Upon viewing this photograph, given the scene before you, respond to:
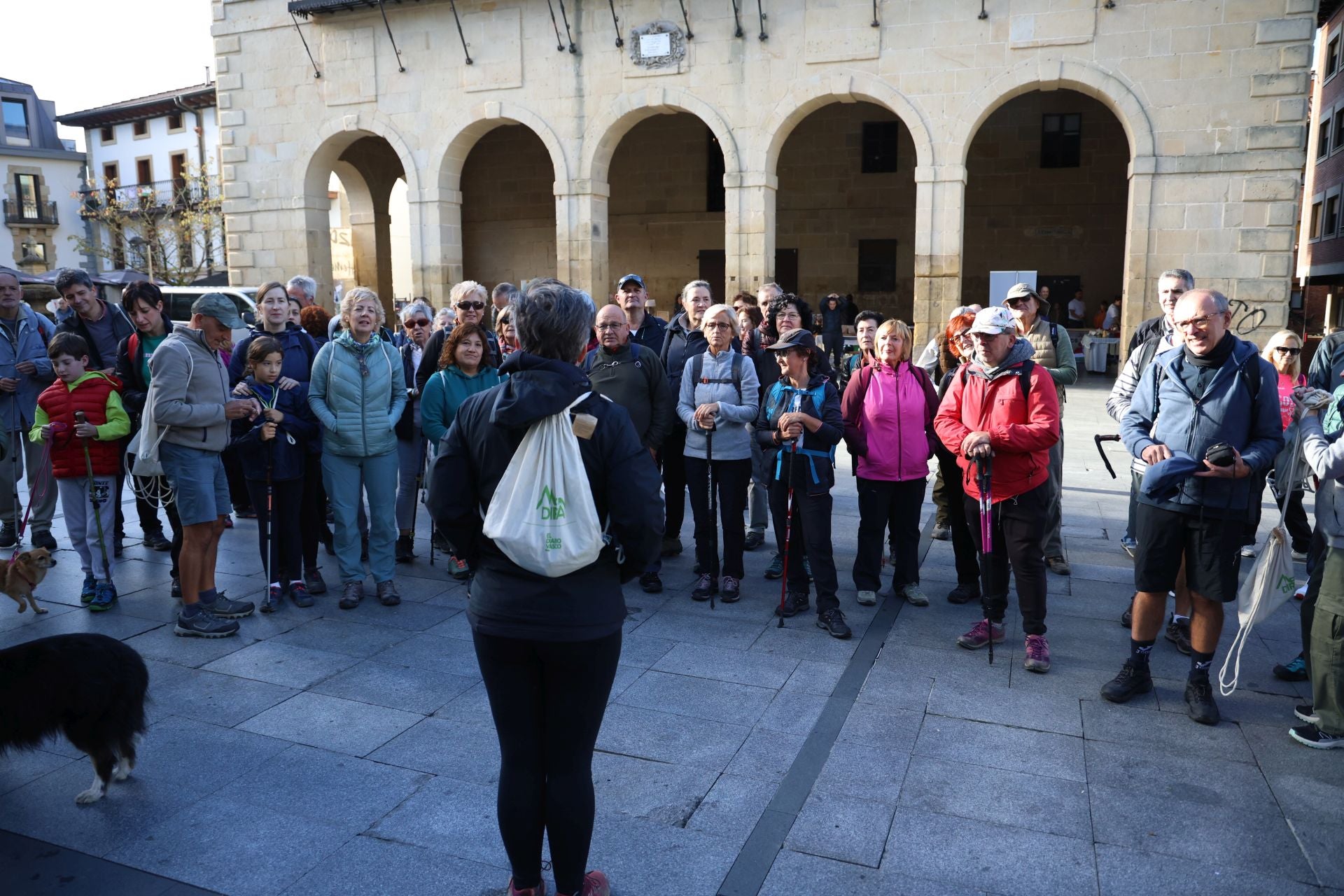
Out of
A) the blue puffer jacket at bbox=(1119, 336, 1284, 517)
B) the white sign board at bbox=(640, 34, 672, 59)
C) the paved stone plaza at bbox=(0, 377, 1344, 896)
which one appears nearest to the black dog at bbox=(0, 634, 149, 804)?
the paved stone plaza at bbox=(0, 377, 1344, 896)

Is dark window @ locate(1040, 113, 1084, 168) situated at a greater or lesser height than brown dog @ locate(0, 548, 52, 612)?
greater

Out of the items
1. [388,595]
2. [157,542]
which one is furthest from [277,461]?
[157,542]

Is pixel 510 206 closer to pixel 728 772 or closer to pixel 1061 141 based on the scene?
pixel 1061 141

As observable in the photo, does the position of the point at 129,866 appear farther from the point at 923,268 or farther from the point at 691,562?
the point at 923,268

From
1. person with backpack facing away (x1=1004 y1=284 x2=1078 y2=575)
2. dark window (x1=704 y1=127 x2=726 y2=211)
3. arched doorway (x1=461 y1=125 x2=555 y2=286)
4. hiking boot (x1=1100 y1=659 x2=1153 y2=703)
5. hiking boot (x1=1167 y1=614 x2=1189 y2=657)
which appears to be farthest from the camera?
arched doorway (x1=461 y1=125 x2=555 y2=286)

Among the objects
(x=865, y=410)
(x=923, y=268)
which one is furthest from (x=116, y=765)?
(x=923, y=268)

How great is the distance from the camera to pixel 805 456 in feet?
17.3

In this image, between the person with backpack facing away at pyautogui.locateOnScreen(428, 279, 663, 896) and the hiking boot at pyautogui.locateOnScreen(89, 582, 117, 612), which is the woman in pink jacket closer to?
the person with backpack facing away at pyautogui.locateOnScreen(428, 279, 663, 896)

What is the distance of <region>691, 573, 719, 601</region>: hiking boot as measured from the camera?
Answer: 5.64 meters

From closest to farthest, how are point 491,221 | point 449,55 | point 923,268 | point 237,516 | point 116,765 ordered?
point 116,765 < point 237,516 < point 923,268 < point 449,55 < point 491,221

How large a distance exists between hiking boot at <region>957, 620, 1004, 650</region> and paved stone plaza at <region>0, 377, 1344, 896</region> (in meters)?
0.09

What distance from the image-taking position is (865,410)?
18.3 ft

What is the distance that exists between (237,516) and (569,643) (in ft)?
20.9

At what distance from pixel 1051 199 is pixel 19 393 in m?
20.9
